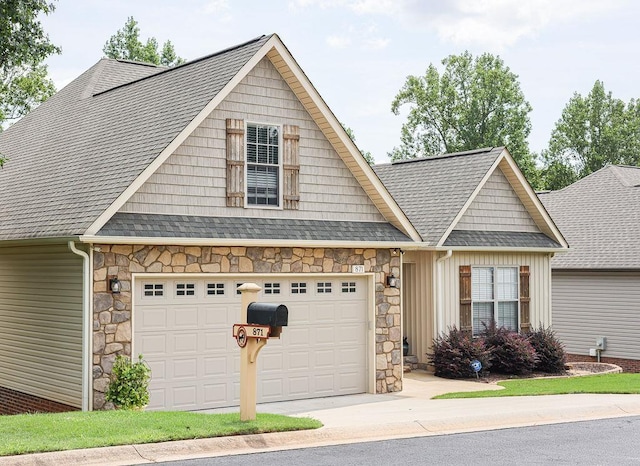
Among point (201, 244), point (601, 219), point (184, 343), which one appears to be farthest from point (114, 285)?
point (601, 219)

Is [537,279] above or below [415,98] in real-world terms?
below

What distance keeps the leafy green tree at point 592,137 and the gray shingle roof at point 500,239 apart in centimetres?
3947

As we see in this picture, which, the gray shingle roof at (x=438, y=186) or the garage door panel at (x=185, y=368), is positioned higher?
the gray shingle roof at (x=438, y=186)

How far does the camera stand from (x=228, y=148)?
16.9m

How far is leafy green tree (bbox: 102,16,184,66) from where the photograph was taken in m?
43.5

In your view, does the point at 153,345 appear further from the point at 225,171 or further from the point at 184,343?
the point at 225,171

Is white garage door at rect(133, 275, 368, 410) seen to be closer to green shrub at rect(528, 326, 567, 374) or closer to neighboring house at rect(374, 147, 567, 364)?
neighboring house at rect(374, 147, 567, 364)

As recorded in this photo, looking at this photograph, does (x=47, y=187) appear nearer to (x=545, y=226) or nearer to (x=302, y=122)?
(x=302, y=122)

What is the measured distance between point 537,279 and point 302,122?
9.26m

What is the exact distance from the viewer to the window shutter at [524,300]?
23797mm

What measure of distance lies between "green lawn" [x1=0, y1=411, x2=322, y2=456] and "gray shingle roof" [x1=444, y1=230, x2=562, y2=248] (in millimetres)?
10155

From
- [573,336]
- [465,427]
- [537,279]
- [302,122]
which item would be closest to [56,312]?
[302,122]

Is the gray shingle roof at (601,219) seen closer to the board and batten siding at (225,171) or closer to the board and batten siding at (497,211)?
the board and batten siding at (497,211)

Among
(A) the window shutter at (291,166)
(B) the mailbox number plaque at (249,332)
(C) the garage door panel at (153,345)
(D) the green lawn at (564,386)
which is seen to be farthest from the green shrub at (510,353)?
(B) the mailbox number plaque at (249,332)
